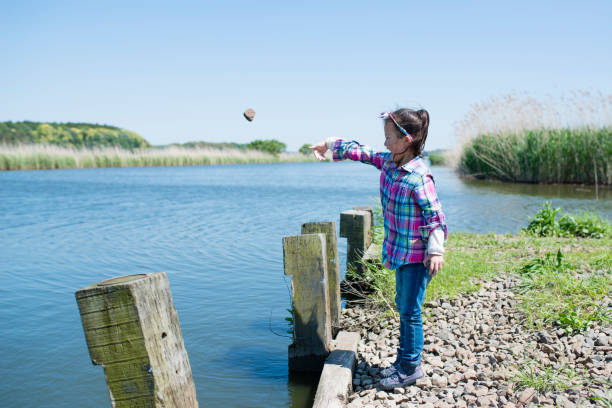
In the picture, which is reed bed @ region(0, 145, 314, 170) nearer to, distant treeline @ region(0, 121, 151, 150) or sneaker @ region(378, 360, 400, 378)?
distant treeline @ region(0, 121, 151, 150)

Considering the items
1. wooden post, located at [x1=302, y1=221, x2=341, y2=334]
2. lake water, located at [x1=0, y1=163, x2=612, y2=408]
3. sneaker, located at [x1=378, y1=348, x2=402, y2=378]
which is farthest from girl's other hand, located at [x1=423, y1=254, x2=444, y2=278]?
lake water, located at [x1=0, y1=163, x2=612, y2=408]

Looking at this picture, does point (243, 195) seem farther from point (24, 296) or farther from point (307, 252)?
point (307, 252)

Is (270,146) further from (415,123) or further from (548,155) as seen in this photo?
(415,123)

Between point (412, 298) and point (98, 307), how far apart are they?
1.93 metres

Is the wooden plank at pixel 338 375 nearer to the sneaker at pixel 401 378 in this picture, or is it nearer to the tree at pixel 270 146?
the sneaker at pixel 401 378

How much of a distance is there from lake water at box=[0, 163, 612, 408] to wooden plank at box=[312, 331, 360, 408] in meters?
0.51

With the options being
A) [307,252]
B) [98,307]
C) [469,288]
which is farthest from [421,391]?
[98,307]

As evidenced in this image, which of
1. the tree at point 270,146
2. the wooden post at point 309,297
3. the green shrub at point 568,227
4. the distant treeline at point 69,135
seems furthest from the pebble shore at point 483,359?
the distant treeline at point 69,135

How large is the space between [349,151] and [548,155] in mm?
17980

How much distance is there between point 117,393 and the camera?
94.8 inches

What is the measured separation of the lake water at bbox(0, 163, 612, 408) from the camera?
4.35 m

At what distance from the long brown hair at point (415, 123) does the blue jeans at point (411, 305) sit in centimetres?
82

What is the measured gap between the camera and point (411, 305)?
3.23 m

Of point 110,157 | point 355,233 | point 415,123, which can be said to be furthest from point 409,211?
point 110,157
